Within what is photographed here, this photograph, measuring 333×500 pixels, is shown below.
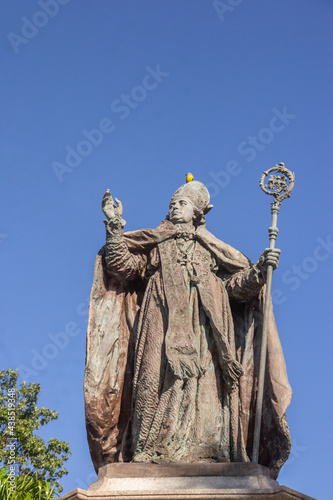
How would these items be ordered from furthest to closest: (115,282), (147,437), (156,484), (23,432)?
(23,432)
(115,282)
(147,437)
(156,484)

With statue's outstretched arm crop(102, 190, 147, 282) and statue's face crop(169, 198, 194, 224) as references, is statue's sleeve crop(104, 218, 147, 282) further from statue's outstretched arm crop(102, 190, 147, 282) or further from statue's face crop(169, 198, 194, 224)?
statue's face crop(169, 198, 194, 224)

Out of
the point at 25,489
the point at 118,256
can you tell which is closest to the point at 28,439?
the point at 25,489

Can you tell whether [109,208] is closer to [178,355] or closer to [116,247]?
[116,247]

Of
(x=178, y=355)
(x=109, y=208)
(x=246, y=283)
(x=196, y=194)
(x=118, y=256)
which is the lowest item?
(x=178, y=355)

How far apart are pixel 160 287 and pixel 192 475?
2499 millimetres

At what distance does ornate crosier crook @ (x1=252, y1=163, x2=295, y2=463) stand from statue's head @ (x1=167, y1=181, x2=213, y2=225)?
Result: 841 mm

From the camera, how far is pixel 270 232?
35.9 feet

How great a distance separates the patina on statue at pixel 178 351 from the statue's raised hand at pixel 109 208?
0.05 feet

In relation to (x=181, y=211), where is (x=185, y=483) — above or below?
below

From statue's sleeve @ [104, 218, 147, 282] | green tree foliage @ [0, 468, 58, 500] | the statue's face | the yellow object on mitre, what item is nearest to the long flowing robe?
statue's sleeve @ [104, 218, 147, 282]

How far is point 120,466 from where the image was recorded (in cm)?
937

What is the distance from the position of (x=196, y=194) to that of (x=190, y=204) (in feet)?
0.67

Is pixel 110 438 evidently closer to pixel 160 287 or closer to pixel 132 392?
pixel 132 392

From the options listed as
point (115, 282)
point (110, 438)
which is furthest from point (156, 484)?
point (115, 282)
